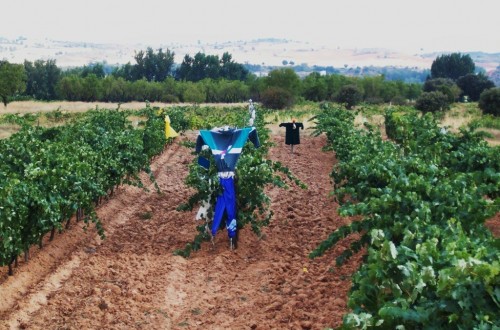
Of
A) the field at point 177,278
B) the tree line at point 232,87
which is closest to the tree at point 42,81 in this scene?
the tree line at point 232,87

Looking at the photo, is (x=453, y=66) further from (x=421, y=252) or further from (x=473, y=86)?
(x=421, y=252)

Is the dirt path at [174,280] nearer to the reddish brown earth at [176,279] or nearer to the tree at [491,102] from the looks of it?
the reddish brown earth at [176,279]

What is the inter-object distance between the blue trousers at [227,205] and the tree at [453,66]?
8430 cm

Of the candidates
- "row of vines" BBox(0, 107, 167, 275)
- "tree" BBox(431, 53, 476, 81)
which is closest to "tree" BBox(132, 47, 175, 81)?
"tree" BBox(431, 53, 476, 81)

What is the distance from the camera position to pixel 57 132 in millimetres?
15391

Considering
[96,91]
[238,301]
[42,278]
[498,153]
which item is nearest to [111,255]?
[42,278]

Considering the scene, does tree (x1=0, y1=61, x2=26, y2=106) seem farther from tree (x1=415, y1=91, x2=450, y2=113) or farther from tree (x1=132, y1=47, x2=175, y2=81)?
tree (x1=132, y1=47, x2=175, y2=81)

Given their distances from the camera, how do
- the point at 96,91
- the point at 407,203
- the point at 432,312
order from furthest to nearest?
the point at 96,91 < the point at 407,203 < the point at 432,312

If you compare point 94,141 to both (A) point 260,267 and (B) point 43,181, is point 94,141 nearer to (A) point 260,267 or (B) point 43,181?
(B) point 43,181

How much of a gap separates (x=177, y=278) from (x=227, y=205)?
143 cm

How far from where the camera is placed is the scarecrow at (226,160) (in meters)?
9.24

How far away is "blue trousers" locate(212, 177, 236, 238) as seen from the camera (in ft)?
30.6

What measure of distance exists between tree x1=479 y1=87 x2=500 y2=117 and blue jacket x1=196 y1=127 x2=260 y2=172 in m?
31.1

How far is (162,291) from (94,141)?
6.71 metres
